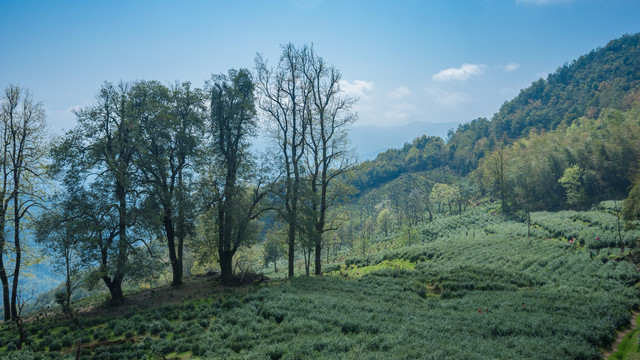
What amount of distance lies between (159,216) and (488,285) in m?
20.0

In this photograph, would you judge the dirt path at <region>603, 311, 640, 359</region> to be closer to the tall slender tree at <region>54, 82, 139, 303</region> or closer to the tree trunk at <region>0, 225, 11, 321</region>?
the tall slender tree at <region>54, 82, 139, 303</region>

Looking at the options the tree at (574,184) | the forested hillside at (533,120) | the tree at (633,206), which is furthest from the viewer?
the forested hillside at (533,120)

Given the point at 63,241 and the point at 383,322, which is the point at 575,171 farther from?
the point at 63,241

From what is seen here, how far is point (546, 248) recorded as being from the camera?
93.1 feet

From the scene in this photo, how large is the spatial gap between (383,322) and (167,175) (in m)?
15.4

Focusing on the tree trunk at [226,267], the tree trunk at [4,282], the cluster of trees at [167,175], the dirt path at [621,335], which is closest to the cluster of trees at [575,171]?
the dirt path at [621,335]

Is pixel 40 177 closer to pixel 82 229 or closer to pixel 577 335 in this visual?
pixel 82 229

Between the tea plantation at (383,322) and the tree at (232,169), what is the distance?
12.8ft

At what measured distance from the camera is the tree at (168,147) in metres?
17.6

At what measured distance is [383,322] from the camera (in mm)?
11539

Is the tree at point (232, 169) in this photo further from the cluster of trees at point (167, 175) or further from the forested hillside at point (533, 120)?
the forested hillside at point (533, 120)

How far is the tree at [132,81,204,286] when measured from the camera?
17.6 metres

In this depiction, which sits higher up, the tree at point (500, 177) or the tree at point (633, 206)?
the tree at point (500, 177)

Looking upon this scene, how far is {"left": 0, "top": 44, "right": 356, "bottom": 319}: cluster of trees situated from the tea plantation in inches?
137
